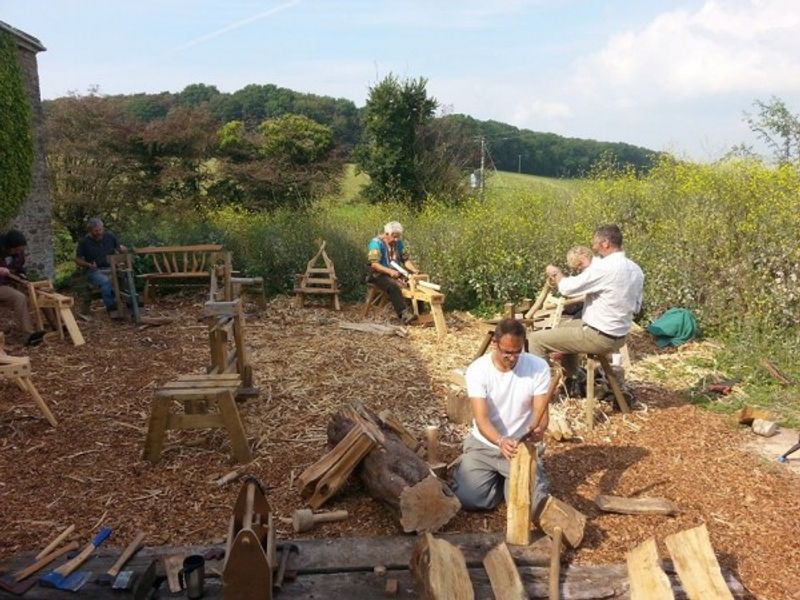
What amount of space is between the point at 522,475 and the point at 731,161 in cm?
896

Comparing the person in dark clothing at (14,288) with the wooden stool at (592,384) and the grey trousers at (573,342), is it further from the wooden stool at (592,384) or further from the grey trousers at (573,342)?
the wooden stool at (592,384)

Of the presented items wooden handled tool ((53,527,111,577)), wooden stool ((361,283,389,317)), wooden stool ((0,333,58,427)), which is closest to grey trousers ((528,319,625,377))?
wooden handled tool ((53,527,111,577))

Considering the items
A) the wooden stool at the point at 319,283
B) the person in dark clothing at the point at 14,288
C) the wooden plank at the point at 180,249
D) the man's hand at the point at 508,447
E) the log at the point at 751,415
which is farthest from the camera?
the wooden stool at the point at 319,283

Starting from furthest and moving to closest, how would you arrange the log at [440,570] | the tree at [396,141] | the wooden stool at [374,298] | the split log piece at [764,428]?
1. the tree at [396,141]
2. the wooden stool at [374,298]
3. the split log piece at [764,428]
4. the log at [440,570]

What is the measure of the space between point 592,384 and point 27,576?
4379 mm

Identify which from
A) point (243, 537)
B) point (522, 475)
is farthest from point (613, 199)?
point (243, 537)

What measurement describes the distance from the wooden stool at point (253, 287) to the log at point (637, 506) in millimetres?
6647

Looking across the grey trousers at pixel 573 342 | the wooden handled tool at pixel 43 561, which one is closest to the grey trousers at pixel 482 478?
the grey trousers at pixel 573 342

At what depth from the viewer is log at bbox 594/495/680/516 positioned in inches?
165

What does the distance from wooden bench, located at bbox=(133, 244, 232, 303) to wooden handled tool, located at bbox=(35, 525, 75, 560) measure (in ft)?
19.1

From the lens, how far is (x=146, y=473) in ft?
15.4

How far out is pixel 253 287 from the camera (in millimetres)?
10484

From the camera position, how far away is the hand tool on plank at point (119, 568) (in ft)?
11.0

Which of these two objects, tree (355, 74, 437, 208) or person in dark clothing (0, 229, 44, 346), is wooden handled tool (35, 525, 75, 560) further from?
tree (355, 74, 437, 208)
